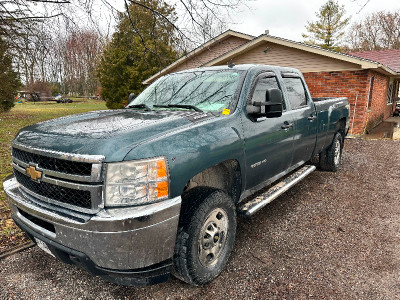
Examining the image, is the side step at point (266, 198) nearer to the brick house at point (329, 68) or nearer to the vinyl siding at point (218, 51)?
the brick house at point (329, 68)

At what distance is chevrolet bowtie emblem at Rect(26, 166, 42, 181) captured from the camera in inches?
88.4

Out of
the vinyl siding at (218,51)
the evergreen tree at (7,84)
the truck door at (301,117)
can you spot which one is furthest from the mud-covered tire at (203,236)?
the evergreen tree at (7,84)

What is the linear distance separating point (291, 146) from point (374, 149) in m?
6.52

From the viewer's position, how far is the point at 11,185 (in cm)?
274

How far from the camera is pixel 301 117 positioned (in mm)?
4109

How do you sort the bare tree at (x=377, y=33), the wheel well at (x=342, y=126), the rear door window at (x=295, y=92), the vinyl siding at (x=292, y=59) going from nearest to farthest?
the rear door window at (x=295, y=92), the wheel well at (x=342, y=126), the vinyl siding at (x=292, y=59), the bare tree at (x=377, y=33)

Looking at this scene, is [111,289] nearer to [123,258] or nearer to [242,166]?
[123,258]

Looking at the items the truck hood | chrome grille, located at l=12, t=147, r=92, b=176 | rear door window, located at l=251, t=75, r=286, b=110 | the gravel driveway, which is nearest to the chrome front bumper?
chrome grille, located at l=12, t=147, r=92, b=176

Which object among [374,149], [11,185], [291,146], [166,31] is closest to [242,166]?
[291,146]

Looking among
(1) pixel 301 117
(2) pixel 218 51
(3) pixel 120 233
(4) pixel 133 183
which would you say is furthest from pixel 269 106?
(2) pixel 218 51

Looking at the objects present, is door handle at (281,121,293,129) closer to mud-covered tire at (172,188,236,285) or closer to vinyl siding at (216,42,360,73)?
mud-covered tire at (172,188,236,285)

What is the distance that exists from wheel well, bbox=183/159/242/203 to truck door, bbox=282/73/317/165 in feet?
4.60

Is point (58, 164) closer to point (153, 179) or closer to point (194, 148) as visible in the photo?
point (153, 179)

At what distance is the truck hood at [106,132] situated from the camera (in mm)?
1997
